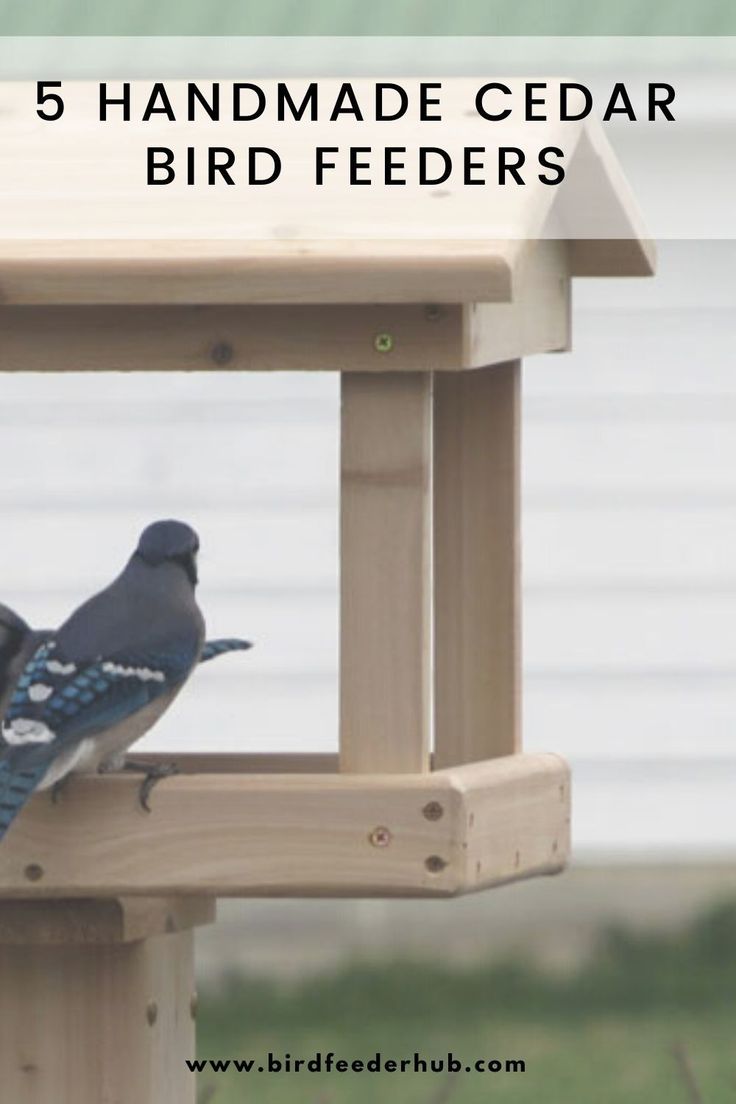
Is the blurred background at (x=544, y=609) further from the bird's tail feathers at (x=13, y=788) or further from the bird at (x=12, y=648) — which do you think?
the bird's tail feathers at (x=13, y=788)

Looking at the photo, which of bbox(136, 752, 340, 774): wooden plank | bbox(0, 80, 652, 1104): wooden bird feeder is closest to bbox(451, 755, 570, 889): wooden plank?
bbox(0, 80, 652, 1104): wooden bird feeder

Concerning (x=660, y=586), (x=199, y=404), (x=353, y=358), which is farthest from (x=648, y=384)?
(x=353, y=358)

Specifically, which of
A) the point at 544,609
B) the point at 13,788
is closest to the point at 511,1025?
the point at 544,609

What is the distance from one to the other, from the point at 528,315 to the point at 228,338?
2.38 feet

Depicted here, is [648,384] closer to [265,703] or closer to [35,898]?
[265,703]

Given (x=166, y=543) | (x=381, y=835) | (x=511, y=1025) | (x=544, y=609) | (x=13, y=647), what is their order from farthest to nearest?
(x=544, y=609) → (x=511, y=1025) → (x=13, y=647) → (x=166, y=543) → (x=381, y=835)

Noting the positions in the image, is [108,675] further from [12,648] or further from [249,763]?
[249,763]

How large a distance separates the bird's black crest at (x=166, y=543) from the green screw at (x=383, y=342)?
445 mm

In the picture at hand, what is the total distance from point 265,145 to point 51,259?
1.86 ft

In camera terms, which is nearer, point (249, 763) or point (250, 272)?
point (250, 272)

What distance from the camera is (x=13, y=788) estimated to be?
495cm

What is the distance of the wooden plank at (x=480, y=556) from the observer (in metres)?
5.83

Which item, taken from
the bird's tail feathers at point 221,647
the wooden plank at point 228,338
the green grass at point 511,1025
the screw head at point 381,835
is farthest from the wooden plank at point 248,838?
the green grass at point 511,1025

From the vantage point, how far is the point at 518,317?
5.65m
